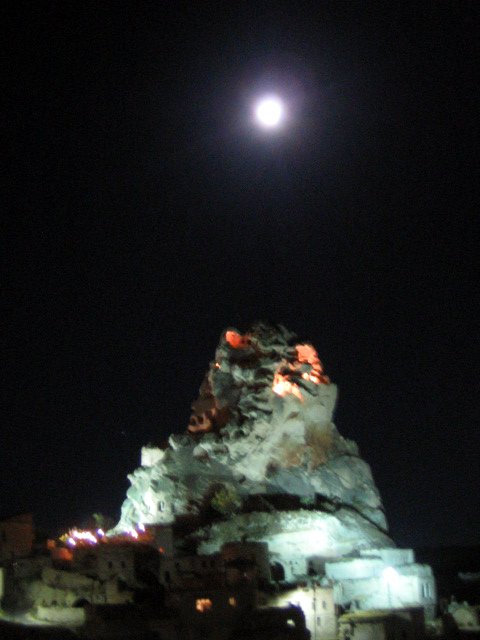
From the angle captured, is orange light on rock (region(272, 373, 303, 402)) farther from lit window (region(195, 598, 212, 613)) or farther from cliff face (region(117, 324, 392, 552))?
lit window (region(195, 598, 212, 613))

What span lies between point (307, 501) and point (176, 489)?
10584mm

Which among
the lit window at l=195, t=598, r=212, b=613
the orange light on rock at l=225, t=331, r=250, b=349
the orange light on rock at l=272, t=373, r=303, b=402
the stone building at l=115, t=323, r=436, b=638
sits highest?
the orange light on rock at l=225, t=331, r=250, b=349

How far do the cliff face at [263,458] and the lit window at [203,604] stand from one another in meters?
14.3

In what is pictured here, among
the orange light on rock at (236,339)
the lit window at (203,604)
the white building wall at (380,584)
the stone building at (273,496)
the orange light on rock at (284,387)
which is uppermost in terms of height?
the orange light on rock at (236,339)

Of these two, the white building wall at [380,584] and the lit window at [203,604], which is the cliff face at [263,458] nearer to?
the white building wall at [380,584]

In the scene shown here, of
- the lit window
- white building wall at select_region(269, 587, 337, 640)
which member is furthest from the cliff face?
the lit window

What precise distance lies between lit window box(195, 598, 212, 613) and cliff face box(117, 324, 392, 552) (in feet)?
47.1

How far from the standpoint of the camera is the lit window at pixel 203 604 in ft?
156

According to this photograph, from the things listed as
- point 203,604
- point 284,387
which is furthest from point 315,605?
point 284,387

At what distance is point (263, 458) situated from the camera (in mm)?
69500

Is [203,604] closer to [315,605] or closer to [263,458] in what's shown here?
[315,605]

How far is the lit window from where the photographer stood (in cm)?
4751

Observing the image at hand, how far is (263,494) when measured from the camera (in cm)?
6719

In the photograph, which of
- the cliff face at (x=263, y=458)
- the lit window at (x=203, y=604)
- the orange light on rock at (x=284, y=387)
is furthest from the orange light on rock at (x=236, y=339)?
the lit window at (x=203, y=604)
